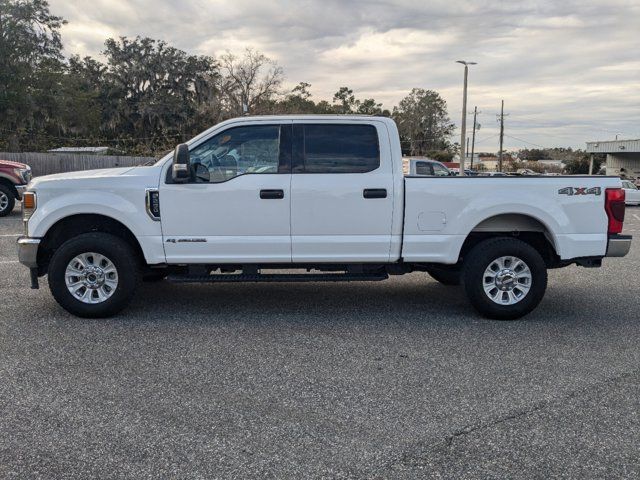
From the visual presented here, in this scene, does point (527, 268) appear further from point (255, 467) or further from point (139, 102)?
point (139, 102)

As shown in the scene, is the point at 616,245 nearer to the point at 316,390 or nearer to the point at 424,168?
the point at 316,390

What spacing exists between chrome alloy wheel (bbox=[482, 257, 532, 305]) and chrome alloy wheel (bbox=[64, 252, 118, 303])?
3.78m

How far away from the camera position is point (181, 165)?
5.42 meters

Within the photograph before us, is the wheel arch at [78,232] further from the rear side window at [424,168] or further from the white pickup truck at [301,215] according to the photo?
the rear side window at [424,168]

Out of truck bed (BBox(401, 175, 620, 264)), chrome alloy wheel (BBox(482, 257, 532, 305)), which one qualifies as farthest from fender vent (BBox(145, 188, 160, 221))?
chrome alloy wheel (BBox(482, 257, 532, 305))

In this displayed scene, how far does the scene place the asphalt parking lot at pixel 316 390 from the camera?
3.14 m

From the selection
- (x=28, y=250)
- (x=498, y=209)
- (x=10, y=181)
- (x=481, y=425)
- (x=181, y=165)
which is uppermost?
(x=181, y=165)

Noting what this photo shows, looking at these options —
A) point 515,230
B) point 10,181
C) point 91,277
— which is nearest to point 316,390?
point 91,277

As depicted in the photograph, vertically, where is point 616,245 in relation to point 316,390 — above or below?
above

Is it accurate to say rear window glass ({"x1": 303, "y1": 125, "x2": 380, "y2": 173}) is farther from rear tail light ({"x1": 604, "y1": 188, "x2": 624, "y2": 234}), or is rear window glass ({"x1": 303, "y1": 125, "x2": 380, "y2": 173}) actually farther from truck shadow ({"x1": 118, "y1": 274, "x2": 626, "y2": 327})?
rear tail light ({"x1": 604, "y1": 188, "x2": 624, "y2": 234})

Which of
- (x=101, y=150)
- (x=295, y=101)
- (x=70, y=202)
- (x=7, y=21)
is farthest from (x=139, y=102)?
(x=70, y=202)

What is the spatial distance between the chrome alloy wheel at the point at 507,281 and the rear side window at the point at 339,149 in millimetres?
1619

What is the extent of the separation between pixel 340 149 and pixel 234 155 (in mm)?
1069

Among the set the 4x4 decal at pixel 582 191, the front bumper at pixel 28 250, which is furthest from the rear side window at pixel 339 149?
the front bumper at pixel 28 250
